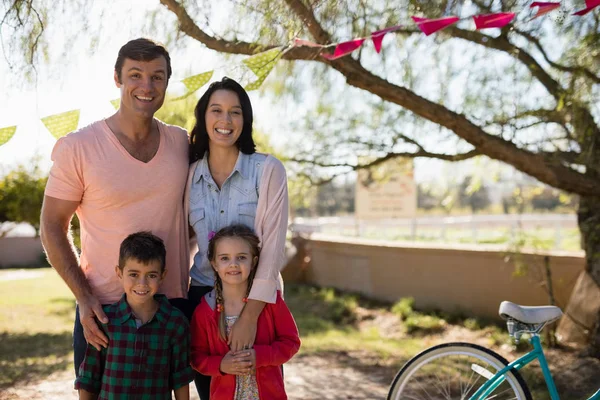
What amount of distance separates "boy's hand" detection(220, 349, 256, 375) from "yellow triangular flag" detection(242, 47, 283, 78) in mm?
1457

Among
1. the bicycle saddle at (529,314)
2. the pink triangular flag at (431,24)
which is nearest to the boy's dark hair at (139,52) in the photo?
the pink triangular flag at (431,24)

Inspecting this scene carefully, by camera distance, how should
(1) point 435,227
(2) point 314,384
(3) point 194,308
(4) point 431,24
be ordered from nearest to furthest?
(3) point 194,308
(4) point 431,24
(2) point 314,384
(1) point 435,227

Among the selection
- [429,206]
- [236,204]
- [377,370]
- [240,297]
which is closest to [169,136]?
[236,204]

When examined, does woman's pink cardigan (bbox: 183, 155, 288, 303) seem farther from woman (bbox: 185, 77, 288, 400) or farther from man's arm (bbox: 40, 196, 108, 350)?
man's arm (bbox: 40, 196, 108, 350)

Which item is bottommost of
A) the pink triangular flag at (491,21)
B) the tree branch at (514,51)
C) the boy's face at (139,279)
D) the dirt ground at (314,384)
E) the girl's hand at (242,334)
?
the dirt ground at (314,384)

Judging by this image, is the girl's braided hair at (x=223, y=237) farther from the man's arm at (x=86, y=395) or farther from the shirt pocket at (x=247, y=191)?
the man's arm at (x=86, y=395)

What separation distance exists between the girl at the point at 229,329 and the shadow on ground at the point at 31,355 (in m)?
3.12

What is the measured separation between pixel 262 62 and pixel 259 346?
1469 millimetres

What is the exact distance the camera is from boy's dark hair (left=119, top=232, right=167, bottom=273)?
243 cm

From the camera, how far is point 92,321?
243 centimetres

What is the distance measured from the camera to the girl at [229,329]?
248 cm

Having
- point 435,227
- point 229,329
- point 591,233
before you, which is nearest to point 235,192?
point 229,329

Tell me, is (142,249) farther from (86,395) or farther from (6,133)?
(6,133)

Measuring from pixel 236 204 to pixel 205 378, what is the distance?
73 centimetres
